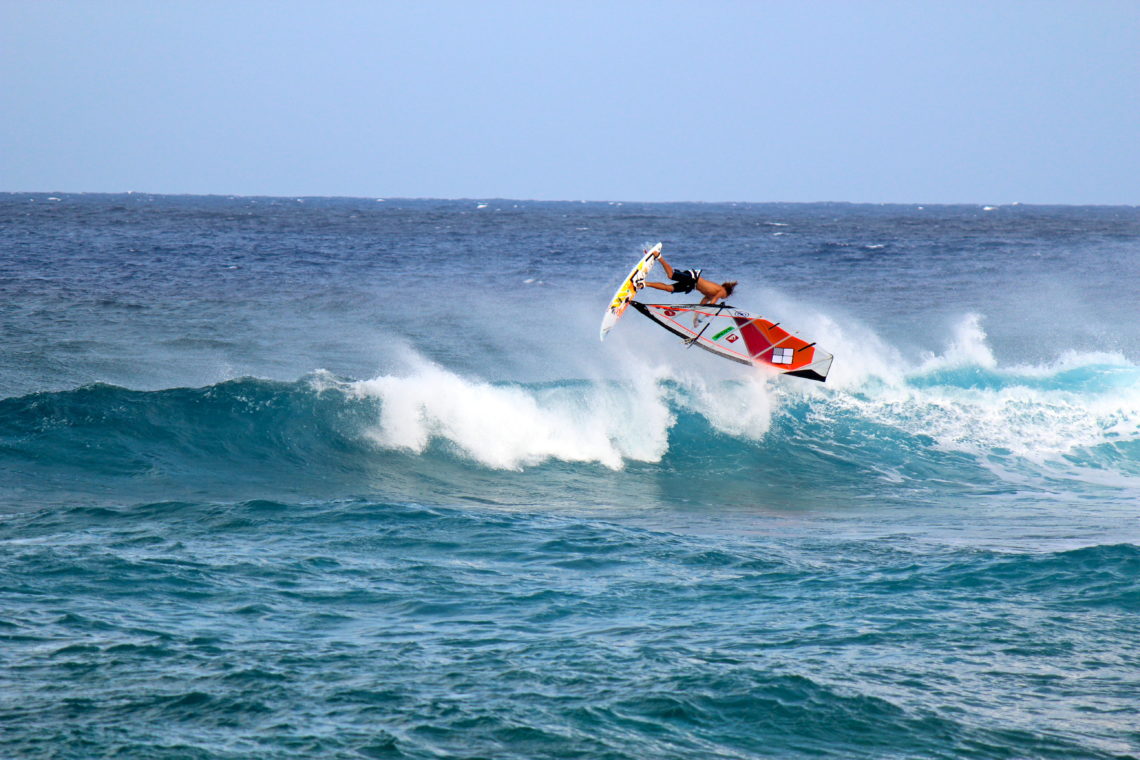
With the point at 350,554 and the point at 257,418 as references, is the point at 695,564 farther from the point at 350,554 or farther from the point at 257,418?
the point at 257,418

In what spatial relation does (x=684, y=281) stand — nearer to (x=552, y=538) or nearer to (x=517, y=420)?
(x=552, y=538)

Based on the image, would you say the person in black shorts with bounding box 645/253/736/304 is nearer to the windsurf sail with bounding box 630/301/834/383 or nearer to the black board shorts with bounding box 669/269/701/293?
the black board shorts with bounding box 669/269/701/293

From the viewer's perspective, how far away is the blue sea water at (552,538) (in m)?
7.44

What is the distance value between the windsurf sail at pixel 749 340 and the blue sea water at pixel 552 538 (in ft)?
5.92

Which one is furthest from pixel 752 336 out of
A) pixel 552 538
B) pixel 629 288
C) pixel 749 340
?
pixel 552 538

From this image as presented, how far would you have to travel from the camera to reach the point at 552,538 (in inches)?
476

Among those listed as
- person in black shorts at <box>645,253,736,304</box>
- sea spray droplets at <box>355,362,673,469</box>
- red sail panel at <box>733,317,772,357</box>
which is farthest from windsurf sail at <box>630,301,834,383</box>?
sea spray droplets at <box>355,362,673,469</box>

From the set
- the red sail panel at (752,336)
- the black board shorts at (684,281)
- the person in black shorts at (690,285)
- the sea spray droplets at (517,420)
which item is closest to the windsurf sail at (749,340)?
the red sail panel at (752,336)

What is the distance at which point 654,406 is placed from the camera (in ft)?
63.1

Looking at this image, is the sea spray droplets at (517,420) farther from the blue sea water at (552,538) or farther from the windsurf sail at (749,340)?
the windsurf sail at (749,340)

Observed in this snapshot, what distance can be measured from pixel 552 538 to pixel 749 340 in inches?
236

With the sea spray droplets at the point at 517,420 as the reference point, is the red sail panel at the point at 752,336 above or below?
above

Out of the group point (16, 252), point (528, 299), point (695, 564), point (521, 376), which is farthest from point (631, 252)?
point (695, 564)

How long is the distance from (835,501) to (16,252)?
42.4 metres
